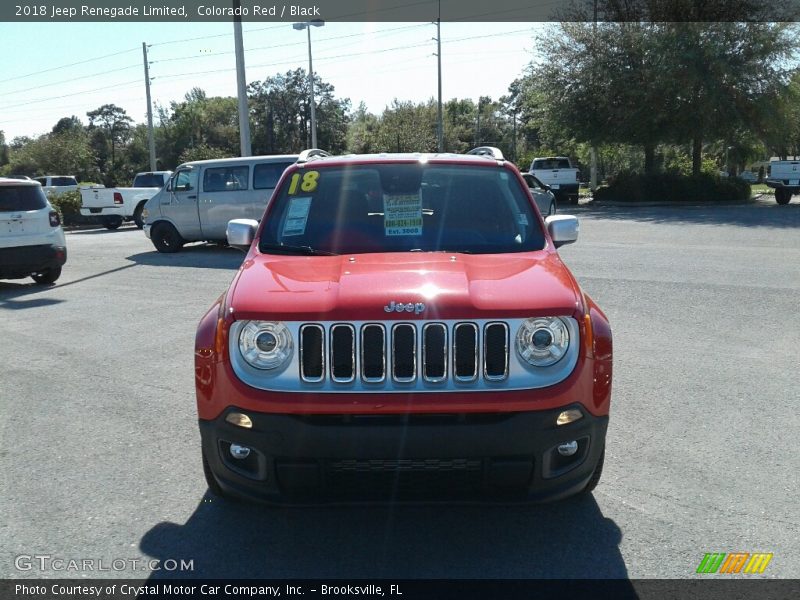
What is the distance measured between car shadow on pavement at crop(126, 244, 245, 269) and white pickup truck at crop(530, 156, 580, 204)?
1818 cm

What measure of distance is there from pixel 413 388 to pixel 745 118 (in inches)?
1242

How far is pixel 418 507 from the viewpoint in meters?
3.83

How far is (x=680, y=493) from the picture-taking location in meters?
4.13

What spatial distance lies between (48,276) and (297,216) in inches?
377

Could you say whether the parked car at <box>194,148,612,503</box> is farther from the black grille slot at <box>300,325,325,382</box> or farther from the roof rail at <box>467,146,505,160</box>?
the roof rail at <box>467,146,505,160</box>

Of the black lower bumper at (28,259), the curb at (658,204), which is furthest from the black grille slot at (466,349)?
the curb at (658,204)

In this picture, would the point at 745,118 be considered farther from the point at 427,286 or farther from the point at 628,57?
the point at 427,286

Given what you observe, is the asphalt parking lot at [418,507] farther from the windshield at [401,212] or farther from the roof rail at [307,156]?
the roof rail at [307,156]

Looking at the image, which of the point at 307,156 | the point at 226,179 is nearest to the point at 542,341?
the point at 307,156

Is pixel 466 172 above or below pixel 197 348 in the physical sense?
above

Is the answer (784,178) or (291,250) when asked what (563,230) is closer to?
(291,250)

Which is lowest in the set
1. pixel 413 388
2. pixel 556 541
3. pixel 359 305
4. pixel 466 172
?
pixel 556 541

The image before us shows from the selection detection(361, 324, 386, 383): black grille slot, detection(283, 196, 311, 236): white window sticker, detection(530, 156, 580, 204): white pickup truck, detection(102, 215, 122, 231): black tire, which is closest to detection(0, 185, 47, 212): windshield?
detection(283, 196, 311, 236): white window sticker

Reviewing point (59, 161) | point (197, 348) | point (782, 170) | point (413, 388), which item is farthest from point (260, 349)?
point (59, 161)
